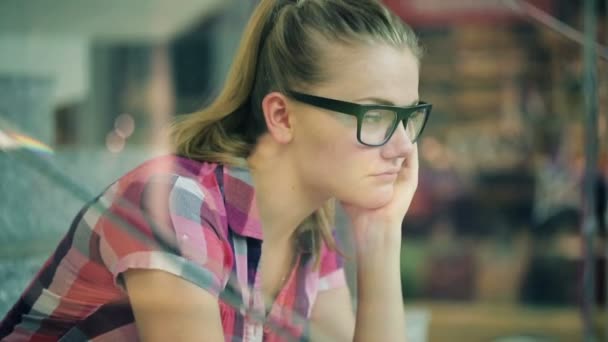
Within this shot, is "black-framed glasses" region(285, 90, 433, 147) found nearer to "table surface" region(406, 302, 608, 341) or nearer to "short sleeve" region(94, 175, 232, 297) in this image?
"short sleeve" region(94, 175, 232, 297)

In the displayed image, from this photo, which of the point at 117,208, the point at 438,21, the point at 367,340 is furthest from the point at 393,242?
the point at 438,21

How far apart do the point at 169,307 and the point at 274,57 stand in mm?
292

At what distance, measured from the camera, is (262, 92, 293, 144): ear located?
3.68ft

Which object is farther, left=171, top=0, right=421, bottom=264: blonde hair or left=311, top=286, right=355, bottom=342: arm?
left=311, top=286, right=355, bottom=342: arm

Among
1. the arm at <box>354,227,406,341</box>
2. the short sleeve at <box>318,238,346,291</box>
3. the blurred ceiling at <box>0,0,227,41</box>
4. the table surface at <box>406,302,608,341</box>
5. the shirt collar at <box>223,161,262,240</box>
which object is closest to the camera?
the shirt collar at <box>223,161,262,240</box>

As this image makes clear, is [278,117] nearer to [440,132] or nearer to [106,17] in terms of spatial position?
[106,17]

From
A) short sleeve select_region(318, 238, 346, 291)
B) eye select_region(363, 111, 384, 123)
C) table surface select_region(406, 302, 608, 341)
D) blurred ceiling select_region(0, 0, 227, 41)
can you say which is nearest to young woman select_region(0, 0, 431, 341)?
eye select_region(363, 111, 384, 123)

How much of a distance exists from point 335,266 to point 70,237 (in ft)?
1.21

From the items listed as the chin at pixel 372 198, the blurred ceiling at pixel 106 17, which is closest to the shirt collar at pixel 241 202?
the chin at pixel 372 198

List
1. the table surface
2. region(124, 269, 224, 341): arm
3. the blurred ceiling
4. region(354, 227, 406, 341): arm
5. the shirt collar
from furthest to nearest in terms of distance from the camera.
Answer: the table surface
the blurred ceiling
region(354, 227, 406, 341): arm
the shirt collar
region(124, 269, 224, 341): arm

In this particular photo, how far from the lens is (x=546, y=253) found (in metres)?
4.51

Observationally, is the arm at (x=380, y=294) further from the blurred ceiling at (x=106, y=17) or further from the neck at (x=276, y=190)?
the blurred ceiling at (x=106, y=17)

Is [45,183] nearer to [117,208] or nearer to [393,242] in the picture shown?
[117,208]

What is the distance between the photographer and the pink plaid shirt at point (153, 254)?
105 centimetres
